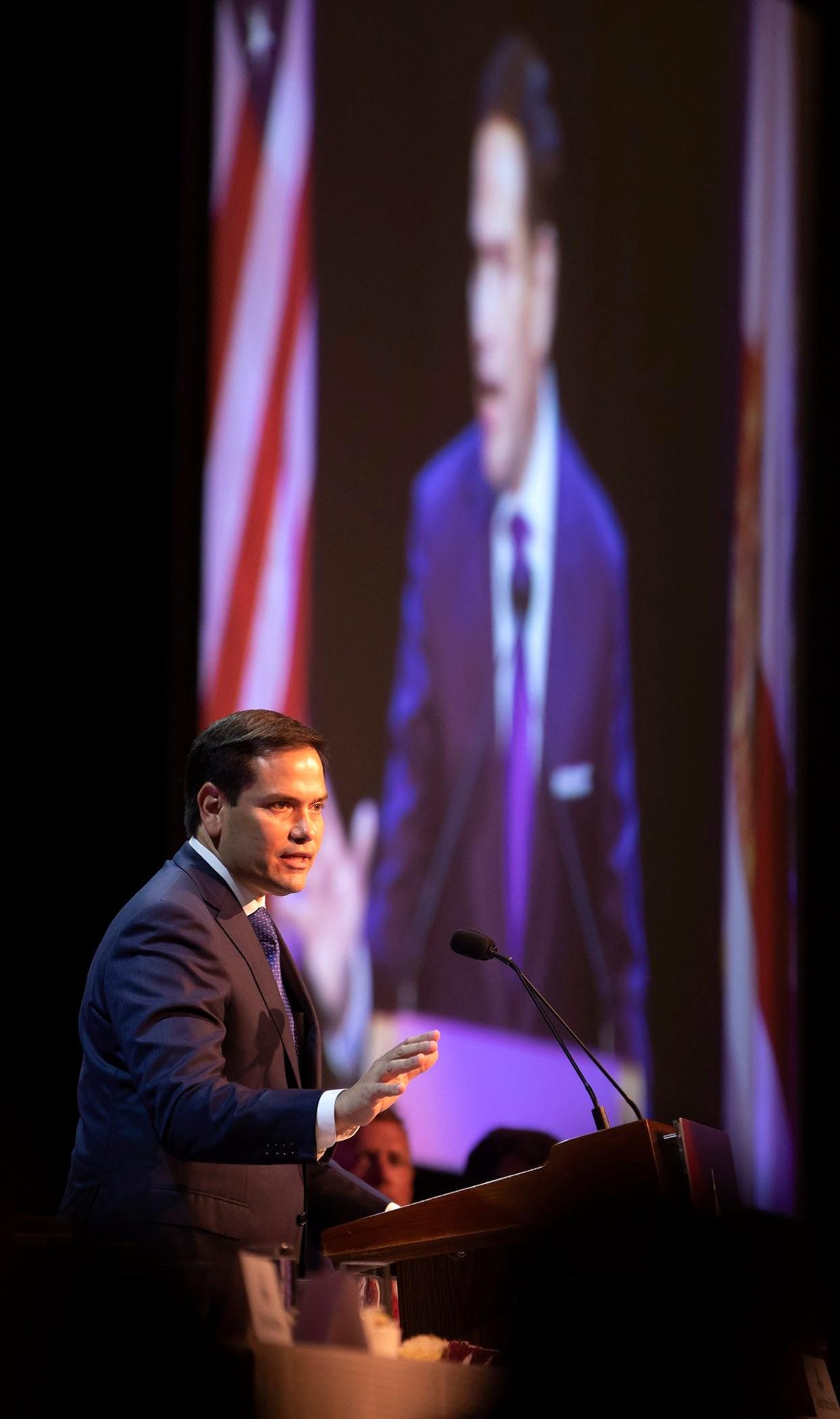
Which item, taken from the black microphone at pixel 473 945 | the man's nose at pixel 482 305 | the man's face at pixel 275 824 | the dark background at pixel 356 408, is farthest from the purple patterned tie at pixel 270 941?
the man's nose at pixel 482 305

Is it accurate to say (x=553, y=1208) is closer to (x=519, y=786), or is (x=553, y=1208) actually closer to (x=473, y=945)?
(x=473, y=945)

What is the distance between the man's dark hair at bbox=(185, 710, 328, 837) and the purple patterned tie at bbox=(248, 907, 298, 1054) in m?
0.18

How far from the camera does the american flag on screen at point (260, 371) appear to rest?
439 centimetres

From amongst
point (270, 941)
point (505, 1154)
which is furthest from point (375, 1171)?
point (270, 941)

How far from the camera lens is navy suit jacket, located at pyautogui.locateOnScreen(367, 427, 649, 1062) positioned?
4.69 metres

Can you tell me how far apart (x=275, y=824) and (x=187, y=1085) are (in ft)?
1.63

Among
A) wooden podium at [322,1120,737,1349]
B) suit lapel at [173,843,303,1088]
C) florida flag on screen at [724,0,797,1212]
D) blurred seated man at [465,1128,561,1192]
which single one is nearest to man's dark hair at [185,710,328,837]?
suit lapel at [173,843,303,1088]

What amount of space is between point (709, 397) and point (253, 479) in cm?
175

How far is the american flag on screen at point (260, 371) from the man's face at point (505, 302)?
0.56m

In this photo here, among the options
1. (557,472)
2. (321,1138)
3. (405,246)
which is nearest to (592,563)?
(557,472)

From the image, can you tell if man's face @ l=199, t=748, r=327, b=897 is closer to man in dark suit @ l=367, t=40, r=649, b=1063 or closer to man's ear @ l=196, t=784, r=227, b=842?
man's ear @ l=196, t=784, r=227, b=842

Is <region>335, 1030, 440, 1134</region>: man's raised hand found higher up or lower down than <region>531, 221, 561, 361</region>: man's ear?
lower down

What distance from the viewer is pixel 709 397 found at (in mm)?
5535

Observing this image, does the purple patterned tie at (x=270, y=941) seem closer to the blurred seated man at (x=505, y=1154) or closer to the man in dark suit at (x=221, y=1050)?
the man in dark suit at (x=221, y=1050)
